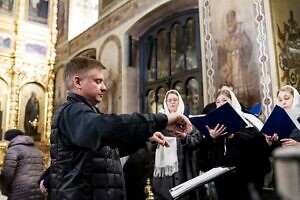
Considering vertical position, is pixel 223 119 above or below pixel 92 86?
below

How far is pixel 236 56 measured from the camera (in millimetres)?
5227

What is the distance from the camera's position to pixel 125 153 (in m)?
1.80

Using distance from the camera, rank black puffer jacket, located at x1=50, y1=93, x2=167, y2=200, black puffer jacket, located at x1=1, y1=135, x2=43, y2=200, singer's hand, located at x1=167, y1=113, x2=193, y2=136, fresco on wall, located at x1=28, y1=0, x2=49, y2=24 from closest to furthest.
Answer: black puffer jacket, located at x1=50, y1=93, x2=167, y2=200, singer's hand, located at x1=167, y1=113, x2=193, y2=136, black puffer jacket, located at x1=1, y1=135, x2=43, y2=200, fresco on wall, located at x1=28, y1=0, x2=49, y2=24

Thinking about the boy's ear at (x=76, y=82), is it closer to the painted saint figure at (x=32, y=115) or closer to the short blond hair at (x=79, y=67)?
the short blond hair at (x=79, y=67)

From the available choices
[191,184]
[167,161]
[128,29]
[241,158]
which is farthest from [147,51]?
[191,184]

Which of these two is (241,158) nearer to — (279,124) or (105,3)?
(279,124)

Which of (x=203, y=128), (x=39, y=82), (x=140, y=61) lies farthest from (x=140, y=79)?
(x=203, y=128)

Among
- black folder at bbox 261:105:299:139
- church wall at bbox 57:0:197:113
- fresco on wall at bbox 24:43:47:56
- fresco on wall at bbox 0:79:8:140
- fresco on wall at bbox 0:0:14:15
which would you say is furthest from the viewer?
fresco on wall at bbox 24:43:47:56

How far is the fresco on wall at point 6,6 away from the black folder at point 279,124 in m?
9.71

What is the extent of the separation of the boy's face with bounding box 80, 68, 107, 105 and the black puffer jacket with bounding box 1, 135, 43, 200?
10.00 feet

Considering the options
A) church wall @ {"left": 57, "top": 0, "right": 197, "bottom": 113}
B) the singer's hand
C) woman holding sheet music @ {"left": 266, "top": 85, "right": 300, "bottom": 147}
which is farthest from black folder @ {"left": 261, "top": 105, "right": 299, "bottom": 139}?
church wall @ {"left": 57, "top": 0, "right": 197, "bottom": 113}

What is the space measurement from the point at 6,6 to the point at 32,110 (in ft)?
11.3

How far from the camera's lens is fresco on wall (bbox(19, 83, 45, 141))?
963cm

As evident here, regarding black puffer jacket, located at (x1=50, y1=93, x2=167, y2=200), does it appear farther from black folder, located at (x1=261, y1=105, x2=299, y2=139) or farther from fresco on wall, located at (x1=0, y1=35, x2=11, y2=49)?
fresco on wall, located at (x1=0, y1=35, x2=11, y2=49)
